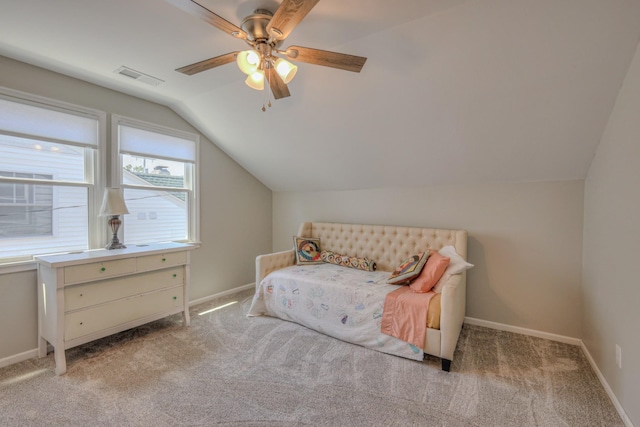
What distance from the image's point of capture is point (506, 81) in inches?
83.0

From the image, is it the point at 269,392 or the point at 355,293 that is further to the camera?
the point at 355,293

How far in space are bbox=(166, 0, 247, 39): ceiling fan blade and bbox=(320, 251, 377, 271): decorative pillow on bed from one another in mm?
2632

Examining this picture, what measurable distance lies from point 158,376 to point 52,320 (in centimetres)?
97

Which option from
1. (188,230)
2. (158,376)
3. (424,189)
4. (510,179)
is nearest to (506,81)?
(510,179)

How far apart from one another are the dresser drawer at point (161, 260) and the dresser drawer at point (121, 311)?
→ 27cm

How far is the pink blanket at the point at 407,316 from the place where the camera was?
237 centimetres

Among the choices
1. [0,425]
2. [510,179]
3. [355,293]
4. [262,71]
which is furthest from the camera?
[510,179]


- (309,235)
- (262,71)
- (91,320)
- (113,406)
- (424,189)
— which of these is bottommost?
(113,406)

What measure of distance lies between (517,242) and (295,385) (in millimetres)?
2546

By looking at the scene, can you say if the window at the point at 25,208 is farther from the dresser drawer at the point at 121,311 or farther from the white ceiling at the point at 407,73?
the white ceiling at the point at 407,73

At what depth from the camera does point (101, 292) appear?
2461 millimetres

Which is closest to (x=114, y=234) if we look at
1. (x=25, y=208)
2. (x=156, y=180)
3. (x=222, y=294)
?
(x=25, y=208)

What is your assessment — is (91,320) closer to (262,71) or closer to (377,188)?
(262,71)

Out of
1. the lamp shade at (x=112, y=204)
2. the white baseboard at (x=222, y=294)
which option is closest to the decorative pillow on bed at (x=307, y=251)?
the white baseboard at (x=222, y=294)
